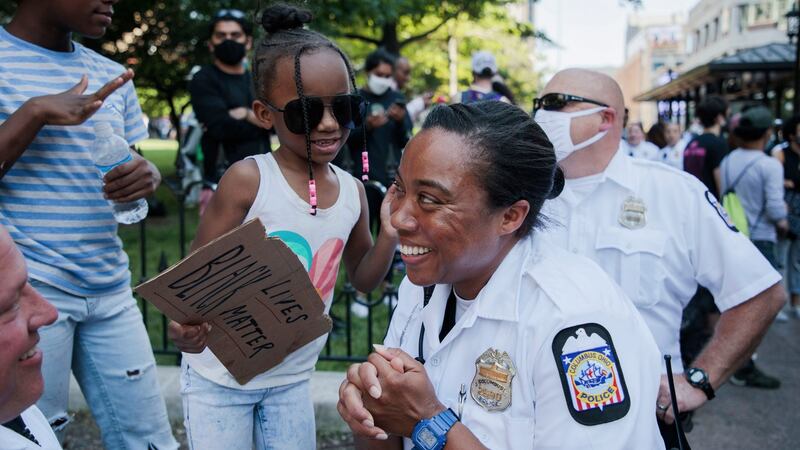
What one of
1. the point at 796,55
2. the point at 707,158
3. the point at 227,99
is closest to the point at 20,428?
the point at 227,99

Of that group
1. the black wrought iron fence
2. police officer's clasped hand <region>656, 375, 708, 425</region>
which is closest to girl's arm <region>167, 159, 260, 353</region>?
police officer's clasped hand <region>656, 375, 708, 425</region>

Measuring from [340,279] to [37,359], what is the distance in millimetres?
6129

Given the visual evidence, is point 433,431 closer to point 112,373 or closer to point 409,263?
point 409,263

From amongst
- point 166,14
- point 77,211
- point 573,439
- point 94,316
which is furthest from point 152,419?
point 166,14

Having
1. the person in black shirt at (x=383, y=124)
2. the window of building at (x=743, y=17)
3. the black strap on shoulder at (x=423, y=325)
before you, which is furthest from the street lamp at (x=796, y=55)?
the window of building at (x=743, y=17)

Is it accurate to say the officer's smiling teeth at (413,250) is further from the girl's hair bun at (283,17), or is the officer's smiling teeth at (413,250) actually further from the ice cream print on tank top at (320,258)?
the girl's hair bun at (283,17)

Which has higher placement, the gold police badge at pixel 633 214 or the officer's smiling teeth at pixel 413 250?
the officer's smiling teeth at pixel 413 250

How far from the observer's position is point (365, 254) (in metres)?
2.58

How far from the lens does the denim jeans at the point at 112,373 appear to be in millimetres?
2424

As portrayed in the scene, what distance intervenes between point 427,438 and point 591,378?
410 millimetres

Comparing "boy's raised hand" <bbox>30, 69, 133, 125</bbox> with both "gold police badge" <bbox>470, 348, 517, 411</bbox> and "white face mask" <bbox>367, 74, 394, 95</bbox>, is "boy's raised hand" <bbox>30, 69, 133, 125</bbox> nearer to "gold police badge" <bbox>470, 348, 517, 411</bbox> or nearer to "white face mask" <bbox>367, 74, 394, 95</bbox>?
"gold police badge" <bbox>470, 348, 517, 411</bbox>

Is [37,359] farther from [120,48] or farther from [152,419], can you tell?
[120,48]

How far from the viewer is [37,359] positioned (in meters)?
1.38

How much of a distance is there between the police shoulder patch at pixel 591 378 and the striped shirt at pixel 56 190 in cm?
173
